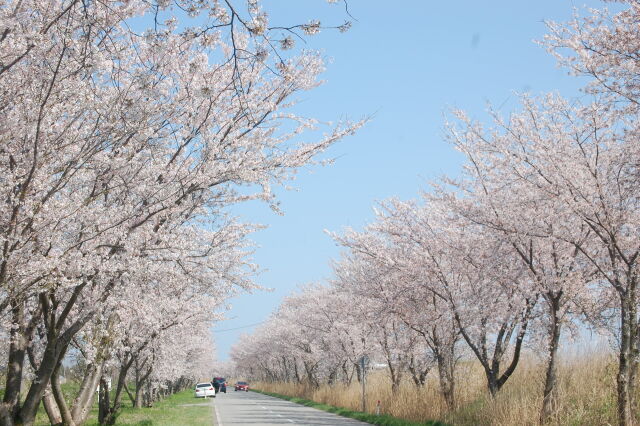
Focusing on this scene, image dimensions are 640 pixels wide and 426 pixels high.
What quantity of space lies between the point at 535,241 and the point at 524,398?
3.69 m

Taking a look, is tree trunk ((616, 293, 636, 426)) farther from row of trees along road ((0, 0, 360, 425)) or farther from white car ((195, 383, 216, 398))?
white car ((195, 383, 216, 398))

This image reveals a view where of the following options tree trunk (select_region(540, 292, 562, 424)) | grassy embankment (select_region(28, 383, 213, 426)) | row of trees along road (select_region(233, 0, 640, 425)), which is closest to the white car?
grassy embankment (select_region(28, 383, 213, 426))

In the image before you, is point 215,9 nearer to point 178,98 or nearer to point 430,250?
point 178,98

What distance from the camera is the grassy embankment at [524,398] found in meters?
13.0

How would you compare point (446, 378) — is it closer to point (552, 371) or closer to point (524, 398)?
point (524, 398)

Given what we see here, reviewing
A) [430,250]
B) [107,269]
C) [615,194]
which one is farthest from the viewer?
[430,250]

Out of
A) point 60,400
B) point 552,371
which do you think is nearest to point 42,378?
point 60,400

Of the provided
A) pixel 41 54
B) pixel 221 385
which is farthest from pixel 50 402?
pixel 221 385

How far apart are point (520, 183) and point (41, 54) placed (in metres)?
9.49

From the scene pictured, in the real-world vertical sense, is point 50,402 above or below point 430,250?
below

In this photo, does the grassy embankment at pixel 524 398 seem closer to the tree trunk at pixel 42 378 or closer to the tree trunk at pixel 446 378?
the tree trunk at pixel 446 378

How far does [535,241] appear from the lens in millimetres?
13617

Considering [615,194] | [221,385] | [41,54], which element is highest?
[41,54]

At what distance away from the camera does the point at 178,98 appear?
30.6 ft
